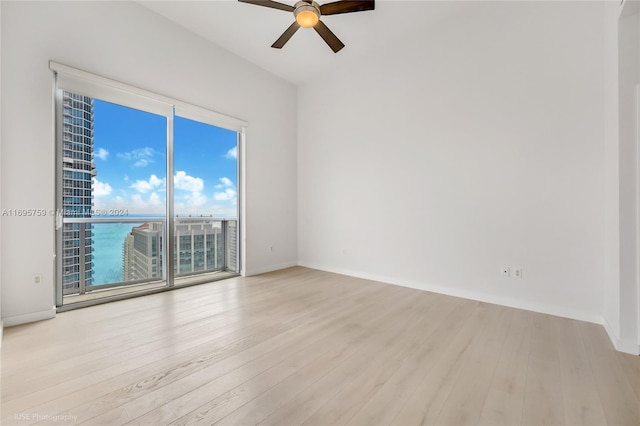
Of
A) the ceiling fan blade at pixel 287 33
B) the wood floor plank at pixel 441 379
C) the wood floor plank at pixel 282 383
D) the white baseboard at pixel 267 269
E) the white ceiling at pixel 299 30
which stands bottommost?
the wood floor plank at pixel 441 379

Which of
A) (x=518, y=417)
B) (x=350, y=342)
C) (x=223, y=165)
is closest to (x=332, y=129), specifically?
(x=223, y=165)

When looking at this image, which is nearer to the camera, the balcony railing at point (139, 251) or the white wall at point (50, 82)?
the white wall at point (50, 82)

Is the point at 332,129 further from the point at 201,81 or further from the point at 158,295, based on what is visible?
the point at 158,295

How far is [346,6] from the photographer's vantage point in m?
2.60

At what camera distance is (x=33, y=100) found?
2488 mm

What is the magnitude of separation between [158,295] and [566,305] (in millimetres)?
4507

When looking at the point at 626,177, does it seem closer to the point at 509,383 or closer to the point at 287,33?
the point at 509,383

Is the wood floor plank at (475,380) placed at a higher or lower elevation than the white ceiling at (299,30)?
lower

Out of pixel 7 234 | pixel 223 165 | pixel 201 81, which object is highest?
pixel 201 81

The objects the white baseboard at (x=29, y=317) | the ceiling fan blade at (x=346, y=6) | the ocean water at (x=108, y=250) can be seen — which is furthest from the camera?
the ocean water at (x=108, y=250)

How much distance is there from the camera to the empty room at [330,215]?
5.35 ft

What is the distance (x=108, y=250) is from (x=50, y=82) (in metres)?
1.88

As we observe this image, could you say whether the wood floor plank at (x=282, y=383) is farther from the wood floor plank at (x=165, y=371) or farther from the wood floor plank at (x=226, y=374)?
the wood floor plank at (x=165, y=371)

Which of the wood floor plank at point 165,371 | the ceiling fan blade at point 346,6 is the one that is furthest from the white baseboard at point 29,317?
the ceiling fan blade at point 346,6
